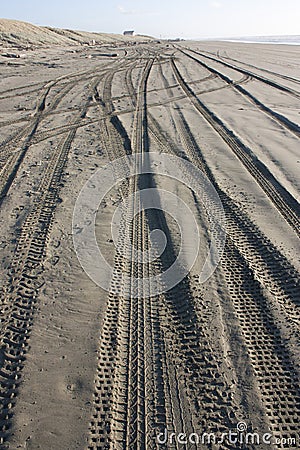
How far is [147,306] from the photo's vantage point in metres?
4.49

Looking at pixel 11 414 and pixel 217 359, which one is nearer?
pixel 11 414

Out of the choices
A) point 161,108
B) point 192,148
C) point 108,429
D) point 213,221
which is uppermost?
point 161,108

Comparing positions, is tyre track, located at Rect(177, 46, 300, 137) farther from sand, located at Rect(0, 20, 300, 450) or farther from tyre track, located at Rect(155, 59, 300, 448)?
tyre track, located at Rect(155, 59, 300, 448)

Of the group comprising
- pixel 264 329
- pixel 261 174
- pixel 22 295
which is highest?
pixel 261 174

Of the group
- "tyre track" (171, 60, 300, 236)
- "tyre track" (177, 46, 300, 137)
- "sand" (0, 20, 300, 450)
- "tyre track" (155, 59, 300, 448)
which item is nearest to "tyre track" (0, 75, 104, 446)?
"sand" (0, 20, 300, 450)

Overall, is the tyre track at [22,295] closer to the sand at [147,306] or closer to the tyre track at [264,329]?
the sand at [147,306]

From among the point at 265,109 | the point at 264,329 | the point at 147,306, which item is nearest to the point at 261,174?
the point at 264,329

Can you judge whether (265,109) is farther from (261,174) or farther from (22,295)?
(22,295)

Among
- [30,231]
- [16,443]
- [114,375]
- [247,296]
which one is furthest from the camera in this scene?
[30,231]

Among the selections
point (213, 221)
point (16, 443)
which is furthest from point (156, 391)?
point (213, 221)

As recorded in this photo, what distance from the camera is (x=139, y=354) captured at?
388cm

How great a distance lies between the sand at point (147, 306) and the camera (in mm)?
3322

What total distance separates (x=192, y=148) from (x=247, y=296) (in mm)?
5247

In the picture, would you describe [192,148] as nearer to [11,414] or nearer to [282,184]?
[282,184]
